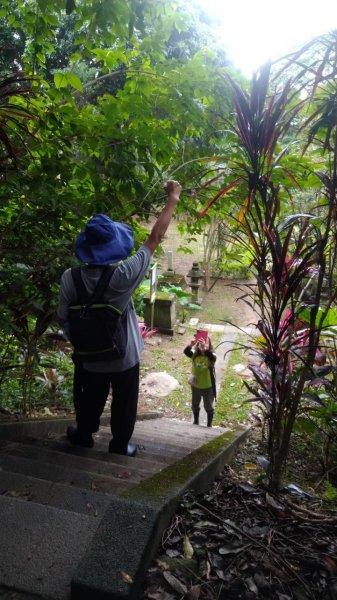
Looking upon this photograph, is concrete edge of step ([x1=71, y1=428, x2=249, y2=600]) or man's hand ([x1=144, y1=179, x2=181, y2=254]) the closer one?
concrete edge of step ([x1=71, y1=428, x2=249, y2=600])

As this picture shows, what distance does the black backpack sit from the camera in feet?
7.45

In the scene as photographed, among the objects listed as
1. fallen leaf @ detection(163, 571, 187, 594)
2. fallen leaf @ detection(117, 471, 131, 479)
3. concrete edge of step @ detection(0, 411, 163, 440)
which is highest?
fallen leaf @ detection(163, 571, 187, 594)

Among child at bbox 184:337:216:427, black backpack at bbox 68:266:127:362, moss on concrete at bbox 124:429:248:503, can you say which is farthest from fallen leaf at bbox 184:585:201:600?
child at bbox 184:337:216:427

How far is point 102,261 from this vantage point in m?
2.27

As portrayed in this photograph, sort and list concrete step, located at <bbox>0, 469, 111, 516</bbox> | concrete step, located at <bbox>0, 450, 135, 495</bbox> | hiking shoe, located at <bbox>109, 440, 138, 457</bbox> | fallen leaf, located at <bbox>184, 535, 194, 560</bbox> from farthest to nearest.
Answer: hiking shoe, located at <bbox>109, 440, 138, 457</bbox>
concrete step, located at <bbox>0, 450, 135, 495</bbox>
concrete step, located at <bbox>0, 469, 111, 516</bbox>
fallen leaf, located at <bbox>184, 535, 194, 560</bbox>

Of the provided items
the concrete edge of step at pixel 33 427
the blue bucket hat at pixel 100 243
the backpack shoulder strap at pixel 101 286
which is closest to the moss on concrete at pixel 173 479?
the backpack shoulder strap at pixel 101 286

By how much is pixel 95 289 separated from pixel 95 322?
0.57 feet

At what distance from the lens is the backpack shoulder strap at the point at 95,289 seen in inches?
89.4

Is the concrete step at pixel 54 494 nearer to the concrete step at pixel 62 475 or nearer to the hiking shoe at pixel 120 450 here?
the concrete step at pixel 62 475

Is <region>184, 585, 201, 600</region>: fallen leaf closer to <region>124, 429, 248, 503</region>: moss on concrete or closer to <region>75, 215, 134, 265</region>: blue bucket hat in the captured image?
<region>124, 429, 248, 503</region>: moss on concrete

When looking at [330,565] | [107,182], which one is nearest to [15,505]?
[330,565]

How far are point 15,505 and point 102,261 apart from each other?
1.18 meters

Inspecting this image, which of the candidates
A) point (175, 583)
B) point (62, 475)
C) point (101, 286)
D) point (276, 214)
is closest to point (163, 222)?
point (101, 286)

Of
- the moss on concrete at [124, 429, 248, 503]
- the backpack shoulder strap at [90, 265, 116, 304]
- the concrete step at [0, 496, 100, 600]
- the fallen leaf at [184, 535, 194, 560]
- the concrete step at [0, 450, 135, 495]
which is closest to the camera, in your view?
the concrete step at [0, 496, 100, 600]
